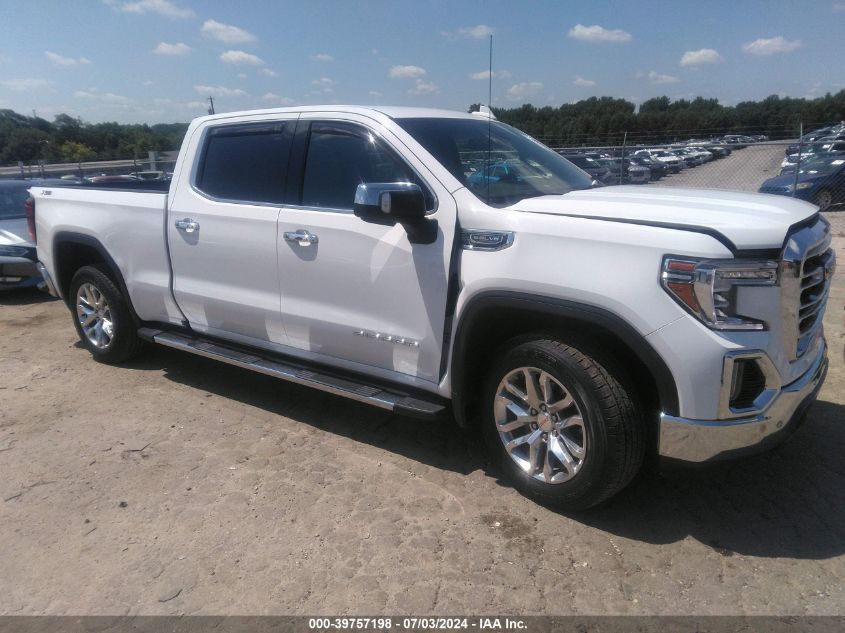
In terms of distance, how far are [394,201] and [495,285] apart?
25.0 inches

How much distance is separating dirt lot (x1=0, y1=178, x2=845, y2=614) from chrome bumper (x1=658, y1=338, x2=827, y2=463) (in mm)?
509

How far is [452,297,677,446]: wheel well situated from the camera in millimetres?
2777

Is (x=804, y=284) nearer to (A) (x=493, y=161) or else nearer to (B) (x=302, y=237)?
(A) (x=493, y=161)

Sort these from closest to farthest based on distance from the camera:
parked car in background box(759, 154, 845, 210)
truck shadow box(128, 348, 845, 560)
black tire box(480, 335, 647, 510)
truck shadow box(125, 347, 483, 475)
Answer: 1. black tire box(480, 335, 647, 510)
2. truck shadow box(128, 348, 845, 560)
3. truck shadow box(125, 347, 483, 475)
4. parked car in background box(759, 154, 845, 210)

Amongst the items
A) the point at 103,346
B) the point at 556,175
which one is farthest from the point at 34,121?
the point at 556,175

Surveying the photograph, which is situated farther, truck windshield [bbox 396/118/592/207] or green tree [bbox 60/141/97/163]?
green tree [bbox 60/141/97/163]

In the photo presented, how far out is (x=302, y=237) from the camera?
3.89 m

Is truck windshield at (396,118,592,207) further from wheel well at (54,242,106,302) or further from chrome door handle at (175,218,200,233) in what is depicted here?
wheel well at (54,242,106,302)

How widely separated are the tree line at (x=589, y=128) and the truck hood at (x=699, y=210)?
15.7m

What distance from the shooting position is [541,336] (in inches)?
124

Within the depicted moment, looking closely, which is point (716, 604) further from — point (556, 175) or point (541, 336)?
point (556, 175)

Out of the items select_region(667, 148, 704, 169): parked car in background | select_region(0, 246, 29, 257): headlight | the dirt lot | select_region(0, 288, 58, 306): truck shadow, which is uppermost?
select_region(667, 148, 704, 169): parked car in background

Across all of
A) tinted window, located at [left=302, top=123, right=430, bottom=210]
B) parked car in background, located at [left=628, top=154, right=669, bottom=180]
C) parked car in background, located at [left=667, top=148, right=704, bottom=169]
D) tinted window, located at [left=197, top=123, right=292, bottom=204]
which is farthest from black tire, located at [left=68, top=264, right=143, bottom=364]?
parked car in background, located at [left=667, top=148, right=704, bottom=169]

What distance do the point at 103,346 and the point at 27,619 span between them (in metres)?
3.32
